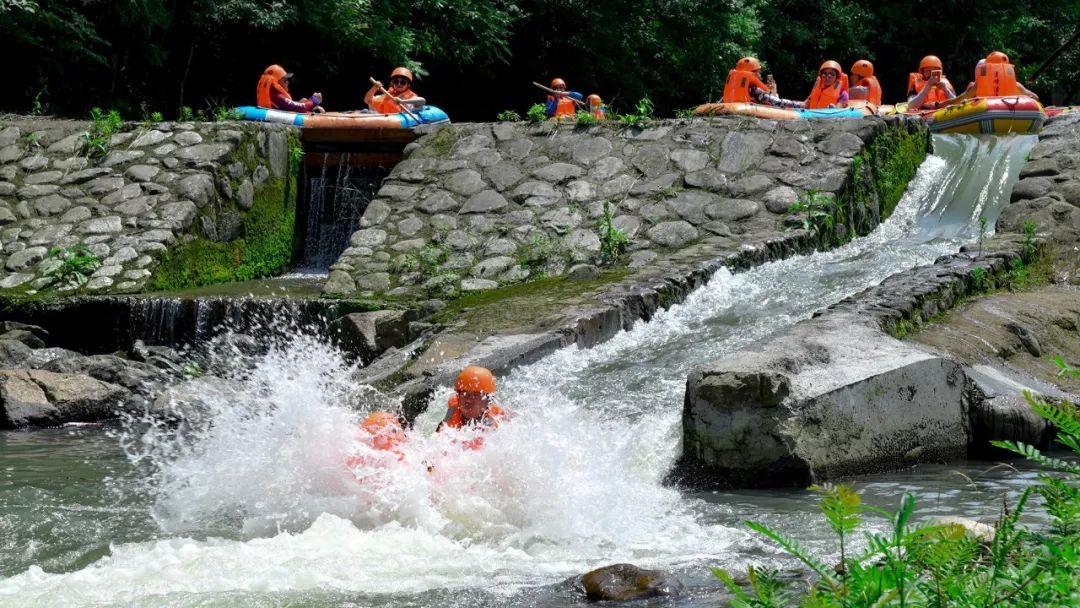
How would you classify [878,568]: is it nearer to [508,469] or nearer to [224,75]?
[508,469]

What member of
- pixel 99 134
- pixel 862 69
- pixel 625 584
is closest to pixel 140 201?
pixel 99 134

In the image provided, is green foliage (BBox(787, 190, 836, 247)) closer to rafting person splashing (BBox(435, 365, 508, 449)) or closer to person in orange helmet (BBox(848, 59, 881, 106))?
rafting person splashing (BBox(435, 365, 508, 449))

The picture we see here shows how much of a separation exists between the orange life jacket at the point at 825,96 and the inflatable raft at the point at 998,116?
1618 millimetres

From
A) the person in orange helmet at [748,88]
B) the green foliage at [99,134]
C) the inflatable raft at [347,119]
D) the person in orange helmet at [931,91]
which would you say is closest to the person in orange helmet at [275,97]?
the inflatable raft at [347,119]

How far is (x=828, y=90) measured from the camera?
1808 centimetres

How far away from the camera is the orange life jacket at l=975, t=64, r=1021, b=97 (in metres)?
18.1

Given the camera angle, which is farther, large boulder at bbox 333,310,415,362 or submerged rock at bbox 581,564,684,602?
large boulder at bbox 333,310,415,362

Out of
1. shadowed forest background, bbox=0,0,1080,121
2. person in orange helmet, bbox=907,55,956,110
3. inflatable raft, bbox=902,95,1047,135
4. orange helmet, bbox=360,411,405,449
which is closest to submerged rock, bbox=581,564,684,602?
orange helmet, bbox=360,411,405,449

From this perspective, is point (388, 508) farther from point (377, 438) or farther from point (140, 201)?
point (140, 201)

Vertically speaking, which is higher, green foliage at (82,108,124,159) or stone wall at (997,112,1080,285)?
stone wall at (997,112,1080,285)

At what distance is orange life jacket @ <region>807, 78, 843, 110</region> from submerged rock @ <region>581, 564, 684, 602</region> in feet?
46.6

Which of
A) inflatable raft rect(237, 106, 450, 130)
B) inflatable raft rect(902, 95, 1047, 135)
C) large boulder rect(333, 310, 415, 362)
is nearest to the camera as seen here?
large boulder rect(333, 310, 415, 362)

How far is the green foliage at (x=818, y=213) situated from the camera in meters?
11.4

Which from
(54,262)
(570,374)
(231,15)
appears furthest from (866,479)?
(231,15)
